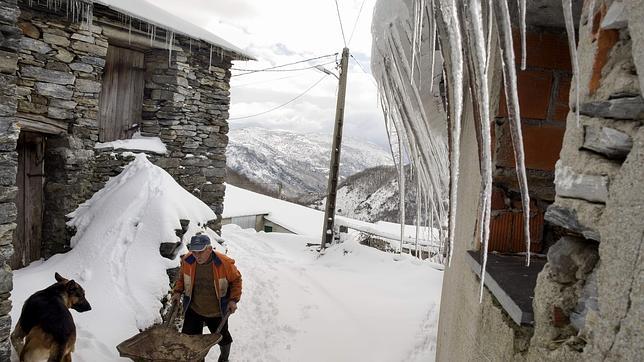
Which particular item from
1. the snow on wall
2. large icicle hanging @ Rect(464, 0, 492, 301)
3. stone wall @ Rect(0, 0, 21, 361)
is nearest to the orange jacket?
stone wall @ Rect(0, 0, 21, 361)

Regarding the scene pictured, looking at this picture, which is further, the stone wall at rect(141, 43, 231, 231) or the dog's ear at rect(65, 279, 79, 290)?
the stone wall at rect(141, 43, 231, 231)

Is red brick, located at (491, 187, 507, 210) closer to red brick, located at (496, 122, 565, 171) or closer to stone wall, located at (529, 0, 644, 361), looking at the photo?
red brick, located at (496, 122, 565, 171)

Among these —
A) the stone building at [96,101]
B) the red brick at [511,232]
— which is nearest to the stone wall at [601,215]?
the red brick at [511,232]

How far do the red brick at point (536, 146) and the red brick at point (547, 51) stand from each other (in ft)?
0.80

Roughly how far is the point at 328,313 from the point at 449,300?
166 inches

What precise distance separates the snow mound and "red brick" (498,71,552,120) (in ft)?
13.7

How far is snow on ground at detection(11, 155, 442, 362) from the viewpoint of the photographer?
4867 millimetres

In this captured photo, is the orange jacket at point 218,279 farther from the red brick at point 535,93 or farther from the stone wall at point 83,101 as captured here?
the red brick at point 535,93

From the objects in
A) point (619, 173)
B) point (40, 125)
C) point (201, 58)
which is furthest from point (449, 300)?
point (201, 58)

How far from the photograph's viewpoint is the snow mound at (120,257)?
4.55m

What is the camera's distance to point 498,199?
187cm

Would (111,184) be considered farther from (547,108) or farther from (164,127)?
(547,108)

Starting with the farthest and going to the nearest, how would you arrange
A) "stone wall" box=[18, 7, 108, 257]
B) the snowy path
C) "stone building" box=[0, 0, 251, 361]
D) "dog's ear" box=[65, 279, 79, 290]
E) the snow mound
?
"stone building" box=[0, 0, 251, 361] → "stone wall" box=[18, 7, 108, 257] → the snowy path → the snow mound → "dog's ear" box=[65, 279, 79, 290]

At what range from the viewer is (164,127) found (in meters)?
7.49
